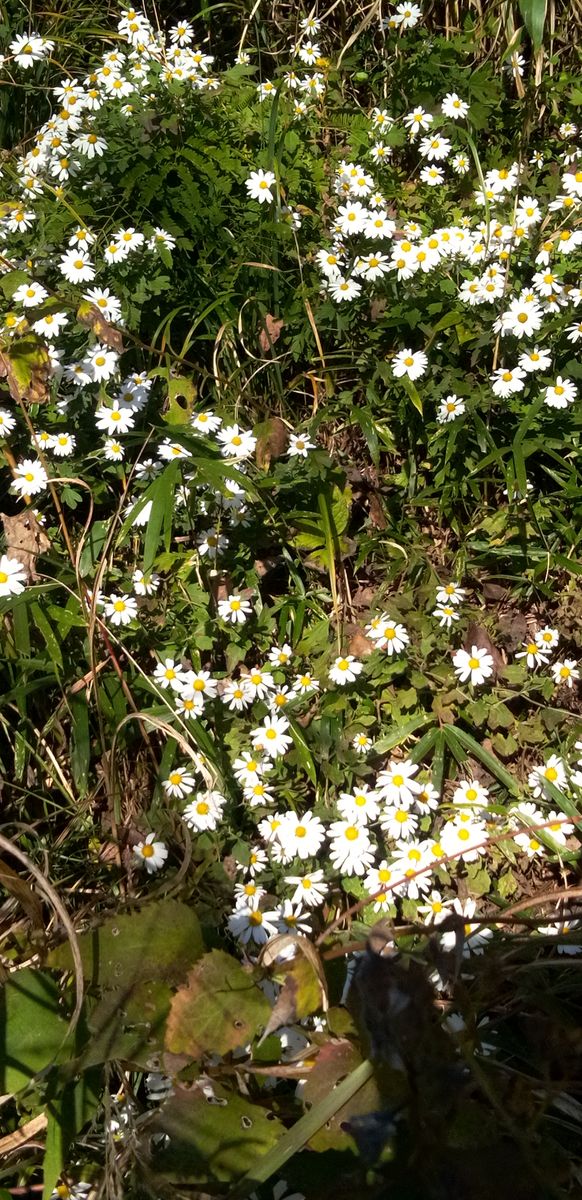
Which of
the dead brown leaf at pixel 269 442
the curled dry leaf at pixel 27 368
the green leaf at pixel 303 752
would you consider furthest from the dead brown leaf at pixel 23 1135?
the curled dry leaf at pixel 27 368

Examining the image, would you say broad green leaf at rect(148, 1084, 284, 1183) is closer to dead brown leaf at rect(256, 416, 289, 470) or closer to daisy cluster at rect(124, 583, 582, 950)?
daisy cluster at rect(124, 583, 582, 950)

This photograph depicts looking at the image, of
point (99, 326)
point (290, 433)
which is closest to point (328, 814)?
point (290, 433)

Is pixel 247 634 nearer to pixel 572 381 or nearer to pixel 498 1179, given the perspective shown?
pixel 572 381

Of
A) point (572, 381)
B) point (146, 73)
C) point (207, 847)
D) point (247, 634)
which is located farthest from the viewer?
point (146, 73)

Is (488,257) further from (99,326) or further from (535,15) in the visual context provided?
(99,326)

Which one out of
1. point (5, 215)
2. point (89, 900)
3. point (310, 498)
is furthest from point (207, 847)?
point (5, 215)

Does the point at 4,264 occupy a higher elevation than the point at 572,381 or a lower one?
higher
